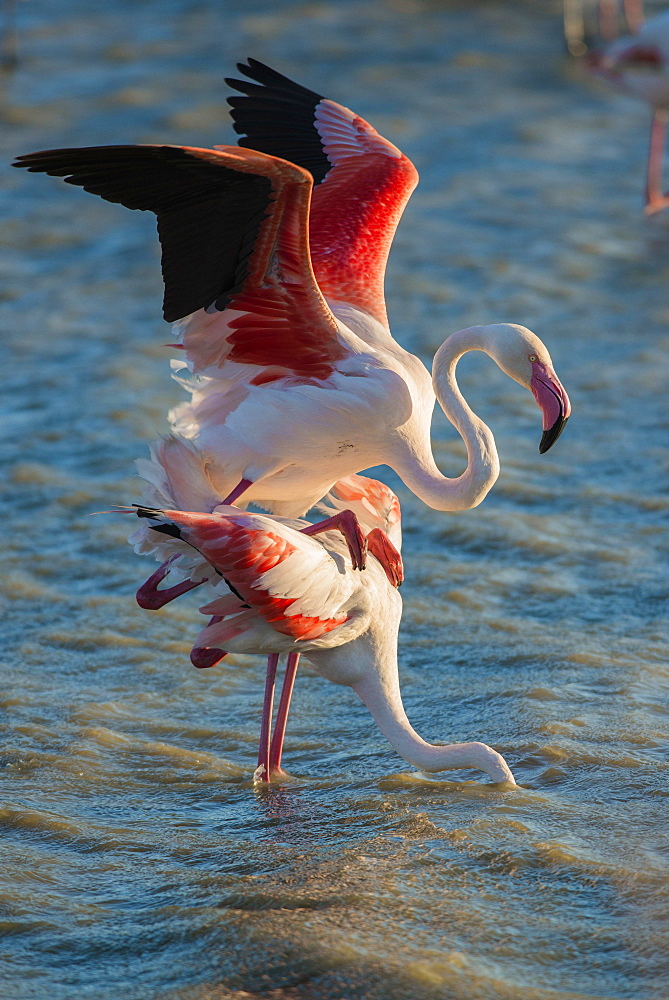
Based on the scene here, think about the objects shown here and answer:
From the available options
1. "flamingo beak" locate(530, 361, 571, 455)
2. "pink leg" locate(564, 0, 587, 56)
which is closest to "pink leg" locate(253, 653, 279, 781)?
"flamingo beak" locate(530, 361, 571, 455)

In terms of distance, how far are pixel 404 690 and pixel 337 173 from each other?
7.29 ft

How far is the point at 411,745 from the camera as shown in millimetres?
4387

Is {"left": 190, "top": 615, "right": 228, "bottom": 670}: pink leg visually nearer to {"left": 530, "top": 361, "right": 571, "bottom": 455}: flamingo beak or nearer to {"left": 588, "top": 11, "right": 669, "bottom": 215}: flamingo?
{"left": 530, "top": 361, "right": 571, "bottom": 455}: flamingo beak

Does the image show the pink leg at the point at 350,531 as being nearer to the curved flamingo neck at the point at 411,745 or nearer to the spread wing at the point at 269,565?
the spread wing at the point at 269,565

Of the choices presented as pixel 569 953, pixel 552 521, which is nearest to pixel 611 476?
pixel 552 521

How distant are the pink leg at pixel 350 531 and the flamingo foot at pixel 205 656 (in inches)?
20.6

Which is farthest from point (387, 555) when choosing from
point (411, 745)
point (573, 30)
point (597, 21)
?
point (597, 21)

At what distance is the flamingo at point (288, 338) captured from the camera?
405 centimetres

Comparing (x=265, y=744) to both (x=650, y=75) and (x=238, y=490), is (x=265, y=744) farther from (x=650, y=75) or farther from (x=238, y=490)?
(x=650, y=75)

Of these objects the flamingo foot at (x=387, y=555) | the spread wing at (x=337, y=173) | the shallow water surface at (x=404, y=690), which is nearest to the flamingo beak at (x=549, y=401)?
the flamingo foot at (x=387, y=555)

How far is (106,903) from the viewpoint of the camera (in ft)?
12.3

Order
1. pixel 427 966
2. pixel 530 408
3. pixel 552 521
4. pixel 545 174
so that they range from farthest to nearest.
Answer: pixel 545 174 → pixel 530 408 → pixel 552 521 → pixel 427 966

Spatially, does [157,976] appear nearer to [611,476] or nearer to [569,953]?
Answer: [569,953]

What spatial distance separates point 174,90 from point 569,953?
11.8m
